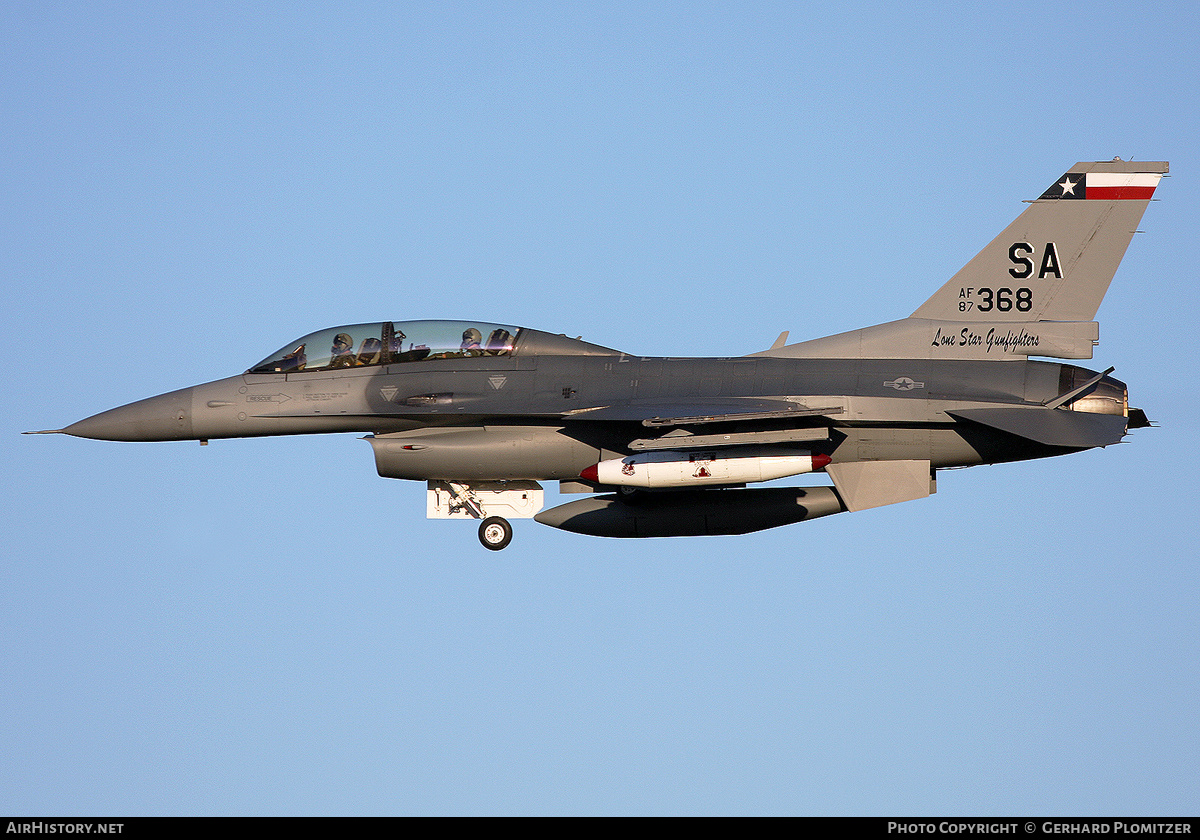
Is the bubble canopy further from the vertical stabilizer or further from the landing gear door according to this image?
the vertical stabilizer

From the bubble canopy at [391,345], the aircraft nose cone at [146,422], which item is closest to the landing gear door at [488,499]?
the bubble canopy at [391,345]

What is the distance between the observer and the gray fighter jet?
1850 cm

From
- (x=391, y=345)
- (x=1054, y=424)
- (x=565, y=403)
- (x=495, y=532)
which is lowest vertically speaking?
(x=495, y=532)

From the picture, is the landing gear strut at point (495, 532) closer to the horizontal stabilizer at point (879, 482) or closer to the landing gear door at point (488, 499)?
the landing gear door at point (488, 499)

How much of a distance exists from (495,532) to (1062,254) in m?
8.45

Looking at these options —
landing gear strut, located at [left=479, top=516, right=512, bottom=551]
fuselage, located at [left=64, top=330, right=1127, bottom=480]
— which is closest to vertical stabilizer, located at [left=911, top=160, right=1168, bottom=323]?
fuselage, located at [left=64, top=330, right=1127, bottom=480]

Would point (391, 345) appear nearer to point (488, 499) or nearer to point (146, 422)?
point (488, 499)

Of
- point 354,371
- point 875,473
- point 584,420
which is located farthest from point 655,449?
point 354,371

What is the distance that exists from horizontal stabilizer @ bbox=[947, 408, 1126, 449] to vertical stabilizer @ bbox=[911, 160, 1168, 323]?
65.6 inches

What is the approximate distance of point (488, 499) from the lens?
2006cm

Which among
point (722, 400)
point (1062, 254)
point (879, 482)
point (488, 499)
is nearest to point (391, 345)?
point (488, 499)

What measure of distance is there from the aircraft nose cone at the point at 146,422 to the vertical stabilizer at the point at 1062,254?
10.0 meters

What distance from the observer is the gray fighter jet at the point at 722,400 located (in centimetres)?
1850

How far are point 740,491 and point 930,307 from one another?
11.7 feet
